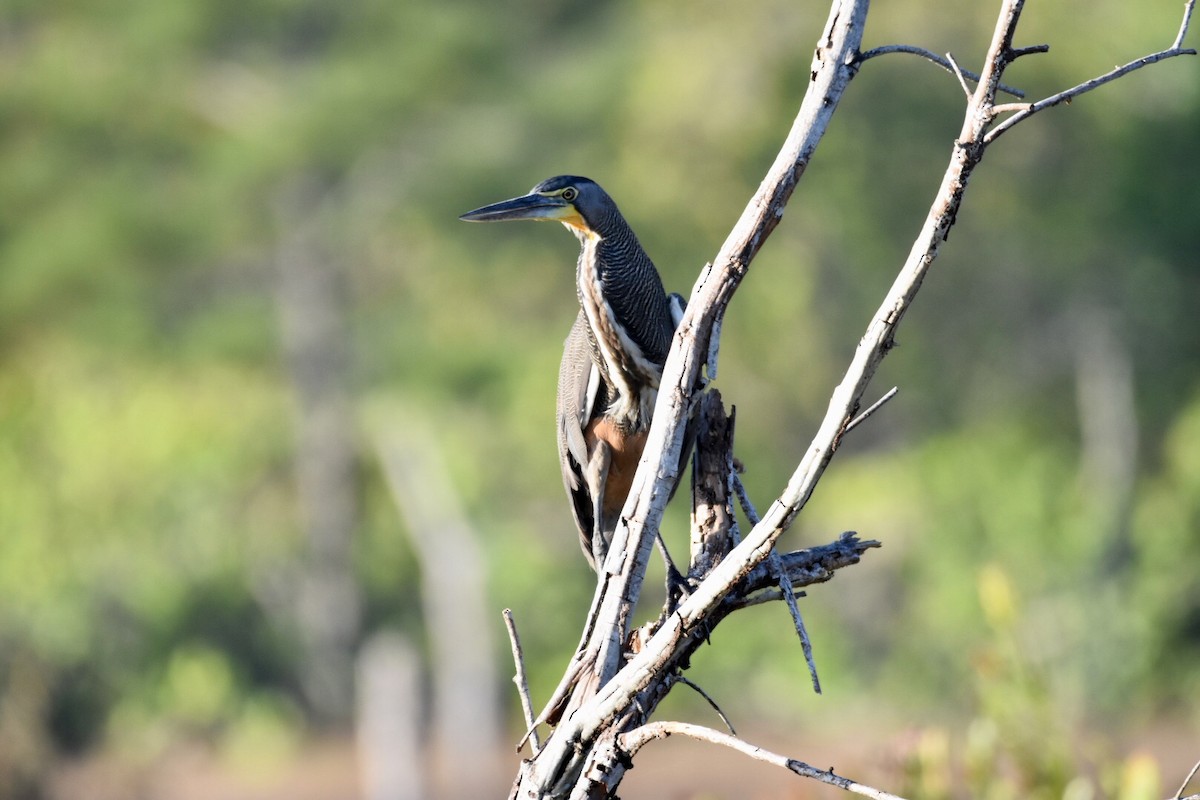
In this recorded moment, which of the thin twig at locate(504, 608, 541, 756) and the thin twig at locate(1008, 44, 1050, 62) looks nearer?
the thin twig at locate(1008, 44, 1050, 62)

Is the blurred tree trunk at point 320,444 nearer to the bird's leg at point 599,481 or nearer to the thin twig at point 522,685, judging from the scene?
the bird's leg at point 599,481

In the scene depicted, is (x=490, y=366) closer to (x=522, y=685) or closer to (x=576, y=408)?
(x=576, y=408)

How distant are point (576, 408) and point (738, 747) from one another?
1613 millimetres

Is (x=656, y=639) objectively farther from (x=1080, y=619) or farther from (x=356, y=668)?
(x=356, y=668)

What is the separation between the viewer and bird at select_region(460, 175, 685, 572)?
340cm

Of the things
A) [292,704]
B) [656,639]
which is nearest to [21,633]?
[292,704]

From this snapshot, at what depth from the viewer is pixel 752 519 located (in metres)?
2.67

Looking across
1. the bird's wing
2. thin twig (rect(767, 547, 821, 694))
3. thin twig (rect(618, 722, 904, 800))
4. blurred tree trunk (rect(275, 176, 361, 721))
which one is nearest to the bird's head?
the bird's wing

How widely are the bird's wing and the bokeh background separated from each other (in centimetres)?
890

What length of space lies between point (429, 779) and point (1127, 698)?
6.90m

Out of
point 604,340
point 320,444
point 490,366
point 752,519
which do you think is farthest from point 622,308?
point 320,444

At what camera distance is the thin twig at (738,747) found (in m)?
2.14

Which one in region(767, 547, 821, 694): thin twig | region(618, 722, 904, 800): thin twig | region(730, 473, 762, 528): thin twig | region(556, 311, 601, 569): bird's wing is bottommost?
region(618, 722, 904, 800): thin twig

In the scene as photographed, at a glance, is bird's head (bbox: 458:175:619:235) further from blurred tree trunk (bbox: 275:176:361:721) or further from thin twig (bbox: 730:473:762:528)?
blurred tree trunk (bbox: 275:176:361:721)
